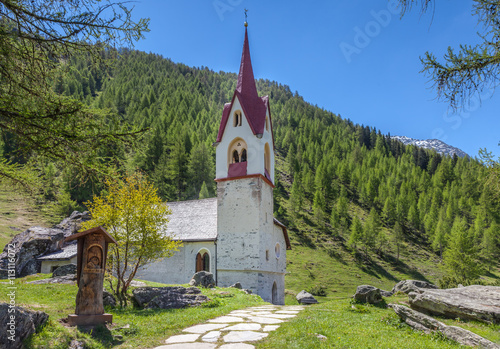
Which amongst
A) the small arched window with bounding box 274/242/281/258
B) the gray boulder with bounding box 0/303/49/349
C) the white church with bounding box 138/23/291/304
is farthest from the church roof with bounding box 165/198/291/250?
the gray boulder with bounding box 0/303/49/349

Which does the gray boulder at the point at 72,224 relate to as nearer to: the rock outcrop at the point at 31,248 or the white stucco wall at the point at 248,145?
the rock outcrop at the point at 31,248

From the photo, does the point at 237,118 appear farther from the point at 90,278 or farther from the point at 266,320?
the point at 90,278

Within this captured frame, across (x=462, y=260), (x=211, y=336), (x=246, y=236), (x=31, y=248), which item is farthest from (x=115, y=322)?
(x=462, y=260)

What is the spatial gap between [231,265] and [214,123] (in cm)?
8591

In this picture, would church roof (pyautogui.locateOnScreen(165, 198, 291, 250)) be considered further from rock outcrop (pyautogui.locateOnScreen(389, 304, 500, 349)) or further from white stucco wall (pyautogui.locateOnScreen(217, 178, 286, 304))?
rock outcrop (pyautogui.locateOnScreen(389, 304, 500, 349))

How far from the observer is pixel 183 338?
21.9 feet

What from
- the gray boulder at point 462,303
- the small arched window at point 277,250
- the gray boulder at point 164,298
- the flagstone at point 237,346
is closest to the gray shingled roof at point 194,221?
the small arched window at point 277,250

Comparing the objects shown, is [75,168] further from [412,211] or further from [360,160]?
[360,160]

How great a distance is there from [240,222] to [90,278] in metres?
15.1

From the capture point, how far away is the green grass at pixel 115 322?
602 centimetres

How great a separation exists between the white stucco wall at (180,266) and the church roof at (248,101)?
8109 mm

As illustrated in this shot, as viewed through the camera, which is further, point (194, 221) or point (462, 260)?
point (462, 260)

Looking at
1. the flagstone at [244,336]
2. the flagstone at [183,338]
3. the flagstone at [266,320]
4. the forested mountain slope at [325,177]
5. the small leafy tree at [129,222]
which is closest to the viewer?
the flagstone at [244,336]

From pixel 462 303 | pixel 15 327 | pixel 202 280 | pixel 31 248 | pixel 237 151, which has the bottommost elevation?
pixel 202 280
